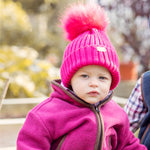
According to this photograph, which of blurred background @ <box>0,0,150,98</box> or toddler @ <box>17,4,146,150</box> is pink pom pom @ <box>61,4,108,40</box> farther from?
blurred background @ <box>0,0,150,98</box>

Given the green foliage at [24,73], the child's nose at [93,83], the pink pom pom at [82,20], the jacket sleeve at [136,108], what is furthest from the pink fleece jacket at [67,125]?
the green foliage at [24,73]

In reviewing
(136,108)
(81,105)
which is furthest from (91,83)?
(136,108)

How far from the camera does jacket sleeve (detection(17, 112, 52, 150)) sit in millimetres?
1426

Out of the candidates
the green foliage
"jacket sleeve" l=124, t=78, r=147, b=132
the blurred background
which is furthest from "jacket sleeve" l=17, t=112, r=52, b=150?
the blurred background

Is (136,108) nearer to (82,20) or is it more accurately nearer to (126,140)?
(126,140)

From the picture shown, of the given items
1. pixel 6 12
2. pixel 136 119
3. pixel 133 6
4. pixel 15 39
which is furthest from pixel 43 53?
pixel 136 119

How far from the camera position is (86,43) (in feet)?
5.00

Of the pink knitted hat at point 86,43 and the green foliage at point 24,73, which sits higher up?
the pink knitted hat at point 86,43

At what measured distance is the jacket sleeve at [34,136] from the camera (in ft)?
4.68

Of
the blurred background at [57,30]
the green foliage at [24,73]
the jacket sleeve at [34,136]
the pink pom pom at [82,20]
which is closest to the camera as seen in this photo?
the jacket sleeve at [34,136]

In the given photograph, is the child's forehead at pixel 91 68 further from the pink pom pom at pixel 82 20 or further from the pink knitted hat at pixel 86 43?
the pink pom pom at pixel 82 20

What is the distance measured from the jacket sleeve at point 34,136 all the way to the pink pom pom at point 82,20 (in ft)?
1.68

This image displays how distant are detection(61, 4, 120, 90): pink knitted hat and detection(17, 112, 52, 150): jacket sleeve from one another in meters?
0.27

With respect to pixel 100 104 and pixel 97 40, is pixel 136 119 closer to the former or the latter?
pixel 100 104
